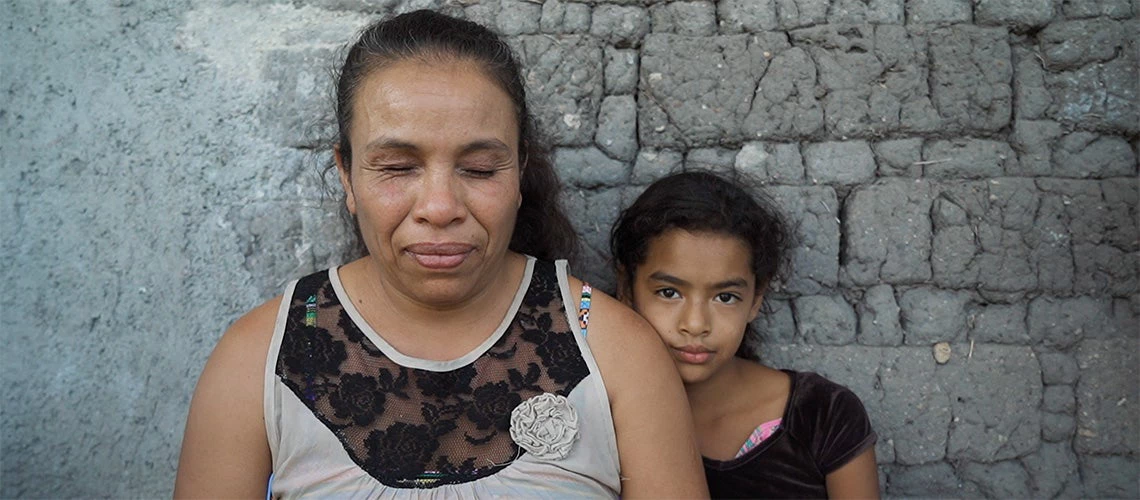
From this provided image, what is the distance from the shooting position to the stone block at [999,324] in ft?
8.66

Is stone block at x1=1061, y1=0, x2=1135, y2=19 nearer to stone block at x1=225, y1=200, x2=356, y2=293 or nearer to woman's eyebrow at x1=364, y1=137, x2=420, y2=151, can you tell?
woman's eyebrow at x1=364, y1=137, x2=420, y2=151

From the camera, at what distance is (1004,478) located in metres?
2.68

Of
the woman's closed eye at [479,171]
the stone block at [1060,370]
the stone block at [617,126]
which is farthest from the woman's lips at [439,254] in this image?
the stone block at [1060,370]

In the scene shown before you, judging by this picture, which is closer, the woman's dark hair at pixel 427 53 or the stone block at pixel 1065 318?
the woman's dark hair at pixel 427 53

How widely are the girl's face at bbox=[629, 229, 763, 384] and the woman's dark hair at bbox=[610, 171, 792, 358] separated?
0.03 meters

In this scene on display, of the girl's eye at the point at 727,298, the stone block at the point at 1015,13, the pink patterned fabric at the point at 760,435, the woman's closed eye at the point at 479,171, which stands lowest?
the pink patterned fabric at the point at 760,435

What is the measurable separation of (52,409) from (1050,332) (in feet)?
9.51

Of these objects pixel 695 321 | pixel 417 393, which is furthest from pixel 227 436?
pixel 695 321

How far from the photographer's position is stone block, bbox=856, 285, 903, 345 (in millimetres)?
2668

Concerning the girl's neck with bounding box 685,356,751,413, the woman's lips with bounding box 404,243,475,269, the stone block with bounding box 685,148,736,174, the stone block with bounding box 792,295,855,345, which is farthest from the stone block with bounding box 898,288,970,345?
the woman's lips with bounding box 404,243,475,269

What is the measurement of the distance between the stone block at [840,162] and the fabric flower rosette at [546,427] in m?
1.18

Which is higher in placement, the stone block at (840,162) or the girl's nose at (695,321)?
the stone block at (840,162)

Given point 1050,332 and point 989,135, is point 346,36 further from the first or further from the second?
point 1050,332

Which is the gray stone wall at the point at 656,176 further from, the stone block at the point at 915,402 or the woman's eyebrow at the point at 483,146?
the woman's eyebrow at the point at 483,146
